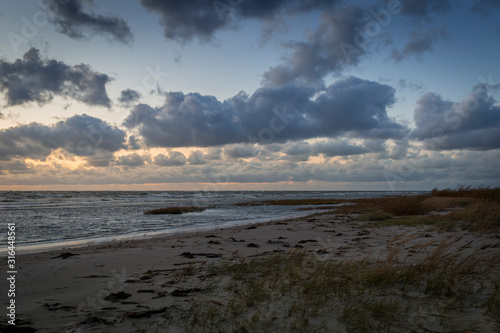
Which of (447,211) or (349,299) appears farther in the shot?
(447,211)

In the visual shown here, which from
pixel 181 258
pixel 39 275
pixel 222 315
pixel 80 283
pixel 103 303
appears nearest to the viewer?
pixel 222 315

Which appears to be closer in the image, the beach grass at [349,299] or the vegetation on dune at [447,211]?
the beach grass at [349,299]

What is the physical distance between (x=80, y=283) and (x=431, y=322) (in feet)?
18.4

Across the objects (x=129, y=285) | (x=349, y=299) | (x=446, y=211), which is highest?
(x=349, y=299)

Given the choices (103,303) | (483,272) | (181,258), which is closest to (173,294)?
(103,303)

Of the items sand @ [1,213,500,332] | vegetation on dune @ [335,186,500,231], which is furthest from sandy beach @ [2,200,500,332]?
vegetation on dune @ [335,186,500,231]

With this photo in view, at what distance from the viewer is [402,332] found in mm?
3150

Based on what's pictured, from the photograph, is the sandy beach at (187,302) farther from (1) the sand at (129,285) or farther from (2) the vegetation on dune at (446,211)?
(2) the vegetation on dune at (446,211)

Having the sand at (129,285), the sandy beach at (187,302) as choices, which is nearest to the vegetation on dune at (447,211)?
the sand at (129,285)

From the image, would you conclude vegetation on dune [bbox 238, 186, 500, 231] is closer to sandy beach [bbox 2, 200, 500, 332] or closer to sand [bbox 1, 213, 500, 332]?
sand [bbox 1, 213, 500, 332]

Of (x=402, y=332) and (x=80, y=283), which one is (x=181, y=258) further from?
(x=402, y=332)

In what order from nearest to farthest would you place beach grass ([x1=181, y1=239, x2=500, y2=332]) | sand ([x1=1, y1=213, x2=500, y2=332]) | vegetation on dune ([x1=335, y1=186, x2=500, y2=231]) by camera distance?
beach grass ([x1=181, y1=239, x2=500, y2=332])
sand ([x1=1, y1=213, x2=500, y2=332])
vegetation on dune ([x1=335, y1=186, x2=500, y2=231])

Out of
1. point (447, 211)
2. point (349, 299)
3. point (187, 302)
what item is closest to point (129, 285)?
point (187, 302)

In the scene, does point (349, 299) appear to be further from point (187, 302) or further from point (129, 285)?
point (129, 285)
